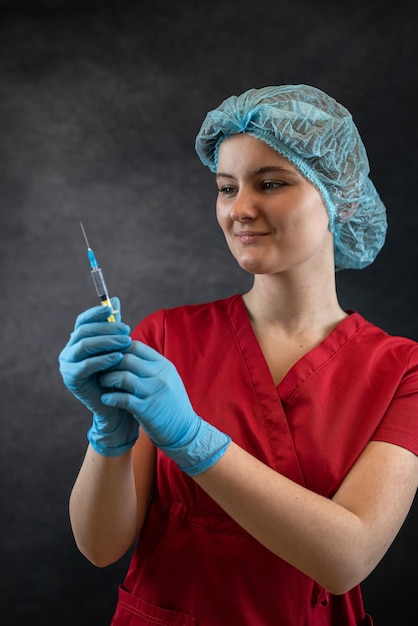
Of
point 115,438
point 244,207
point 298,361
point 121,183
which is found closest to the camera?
point 115,438

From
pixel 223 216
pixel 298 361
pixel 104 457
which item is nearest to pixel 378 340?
pixel 298 361

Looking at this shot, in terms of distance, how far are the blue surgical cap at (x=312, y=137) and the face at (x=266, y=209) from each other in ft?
0.10

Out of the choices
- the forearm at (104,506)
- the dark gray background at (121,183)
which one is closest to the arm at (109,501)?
the forearm at (104,506)

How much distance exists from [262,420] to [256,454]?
71 mm

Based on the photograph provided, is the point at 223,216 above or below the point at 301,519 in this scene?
above

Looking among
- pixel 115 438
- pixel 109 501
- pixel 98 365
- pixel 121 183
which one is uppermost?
pixel 121 183

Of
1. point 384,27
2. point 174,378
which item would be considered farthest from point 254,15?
point 174,378

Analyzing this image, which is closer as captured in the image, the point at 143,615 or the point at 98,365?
the point at 98,365

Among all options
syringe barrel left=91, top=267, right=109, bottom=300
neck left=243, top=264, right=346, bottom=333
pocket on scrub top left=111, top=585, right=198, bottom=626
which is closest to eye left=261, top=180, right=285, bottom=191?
neck left=243, top=264, right=346, bottom=333

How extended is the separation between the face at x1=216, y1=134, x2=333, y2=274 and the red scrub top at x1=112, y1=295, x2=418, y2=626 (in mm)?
216

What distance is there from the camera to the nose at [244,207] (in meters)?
1.44

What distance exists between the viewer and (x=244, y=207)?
1.44 metres

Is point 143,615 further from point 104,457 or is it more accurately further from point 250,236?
point 250,236

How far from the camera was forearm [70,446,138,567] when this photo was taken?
1333 mm
